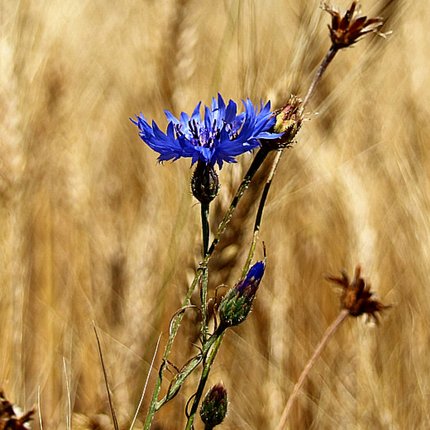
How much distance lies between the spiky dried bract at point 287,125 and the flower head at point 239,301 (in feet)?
0.27

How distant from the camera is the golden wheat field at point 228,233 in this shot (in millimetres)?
825

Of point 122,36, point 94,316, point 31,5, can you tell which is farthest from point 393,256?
point 122,36

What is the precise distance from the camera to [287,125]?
547 mm

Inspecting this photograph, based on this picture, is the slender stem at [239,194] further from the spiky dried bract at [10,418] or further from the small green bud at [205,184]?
the spiky dried bract at [10,418]

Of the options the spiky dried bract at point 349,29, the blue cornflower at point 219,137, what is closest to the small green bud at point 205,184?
the blue cornflower at point 219,137

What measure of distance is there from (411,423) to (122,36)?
3.62 ft

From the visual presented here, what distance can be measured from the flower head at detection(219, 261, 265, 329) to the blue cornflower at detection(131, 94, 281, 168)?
0.08 metres

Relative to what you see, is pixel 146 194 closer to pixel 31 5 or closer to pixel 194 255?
pixel 31 5

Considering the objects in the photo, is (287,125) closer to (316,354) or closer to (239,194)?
(239,194)

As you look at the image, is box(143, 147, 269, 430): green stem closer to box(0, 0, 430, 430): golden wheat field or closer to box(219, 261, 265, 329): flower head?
box(219, 261, 265, 329): flower head

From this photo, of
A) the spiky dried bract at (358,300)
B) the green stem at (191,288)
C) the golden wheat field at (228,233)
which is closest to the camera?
the green stem at (191,288)

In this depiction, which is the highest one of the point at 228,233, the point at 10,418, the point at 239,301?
the point at 228,233

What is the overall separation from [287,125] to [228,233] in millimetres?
198

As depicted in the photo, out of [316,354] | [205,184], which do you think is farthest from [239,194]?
[316,354]
